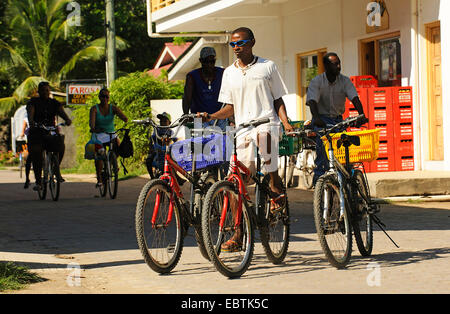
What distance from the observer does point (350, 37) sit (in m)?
19.2

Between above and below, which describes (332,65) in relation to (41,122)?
above

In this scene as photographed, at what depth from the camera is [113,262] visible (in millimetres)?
8320

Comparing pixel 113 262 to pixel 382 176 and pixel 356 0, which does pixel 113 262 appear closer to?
pixel 382 176

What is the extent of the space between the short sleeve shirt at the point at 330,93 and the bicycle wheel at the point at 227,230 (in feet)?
9.29

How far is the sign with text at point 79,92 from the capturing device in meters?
22.6

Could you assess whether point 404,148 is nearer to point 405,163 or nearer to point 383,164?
point 405,163

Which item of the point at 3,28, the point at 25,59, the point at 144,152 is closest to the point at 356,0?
the point at 144,152

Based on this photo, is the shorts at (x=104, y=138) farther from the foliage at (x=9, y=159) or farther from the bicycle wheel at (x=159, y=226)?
the foliage at (x=9, y=159)

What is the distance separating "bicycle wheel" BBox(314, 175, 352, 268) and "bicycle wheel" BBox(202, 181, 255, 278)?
56 cm

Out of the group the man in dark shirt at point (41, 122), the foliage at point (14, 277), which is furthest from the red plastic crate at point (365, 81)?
the foliage at point (14, 277)

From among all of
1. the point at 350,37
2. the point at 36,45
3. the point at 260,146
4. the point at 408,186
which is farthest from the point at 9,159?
the point at 260,146

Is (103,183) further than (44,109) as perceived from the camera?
Yes

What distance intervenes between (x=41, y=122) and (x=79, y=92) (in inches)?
283

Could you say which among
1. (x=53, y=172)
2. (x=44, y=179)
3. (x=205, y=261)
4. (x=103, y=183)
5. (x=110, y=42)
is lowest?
(x=205, y=261)
